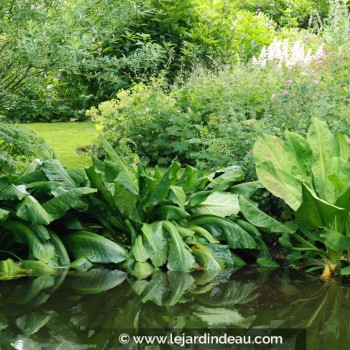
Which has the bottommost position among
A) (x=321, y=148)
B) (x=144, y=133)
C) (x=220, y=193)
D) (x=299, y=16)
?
(x=299, y=16)

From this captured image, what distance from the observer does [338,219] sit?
5.79 meters

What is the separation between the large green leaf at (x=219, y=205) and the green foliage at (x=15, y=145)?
1604 millimetres

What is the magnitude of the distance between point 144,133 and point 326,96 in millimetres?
2674

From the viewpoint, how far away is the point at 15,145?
6871mm

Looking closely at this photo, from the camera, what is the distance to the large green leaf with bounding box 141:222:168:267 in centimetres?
592

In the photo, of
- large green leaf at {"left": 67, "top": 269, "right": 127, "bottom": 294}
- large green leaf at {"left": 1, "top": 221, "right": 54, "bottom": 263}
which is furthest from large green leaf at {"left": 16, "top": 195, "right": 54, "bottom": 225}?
large green leaf at {"left": 67, "top": 269, "right": 127, "bottom": 294}

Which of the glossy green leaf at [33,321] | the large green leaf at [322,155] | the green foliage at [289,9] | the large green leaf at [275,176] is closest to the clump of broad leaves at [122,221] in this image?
the large green leaf at [275,176]

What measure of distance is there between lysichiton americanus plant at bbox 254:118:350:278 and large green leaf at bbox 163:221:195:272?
0.83 metres

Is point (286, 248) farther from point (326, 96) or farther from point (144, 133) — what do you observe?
point (144, 133)

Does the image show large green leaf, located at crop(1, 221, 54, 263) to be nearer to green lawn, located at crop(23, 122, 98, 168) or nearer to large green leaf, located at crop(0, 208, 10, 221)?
large green leaf, located at crop(0, 208, 10, 221)

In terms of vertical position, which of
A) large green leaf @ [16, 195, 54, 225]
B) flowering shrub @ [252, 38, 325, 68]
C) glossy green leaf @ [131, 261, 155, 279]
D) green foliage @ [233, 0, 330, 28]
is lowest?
green foliage @ [233, 0, 330, 28]

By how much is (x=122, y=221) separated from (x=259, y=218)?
123 centimetres

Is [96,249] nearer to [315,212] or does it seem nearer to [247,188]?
[247,188]

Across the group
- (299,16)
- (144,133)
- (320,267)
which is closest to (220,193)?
(320,267)
